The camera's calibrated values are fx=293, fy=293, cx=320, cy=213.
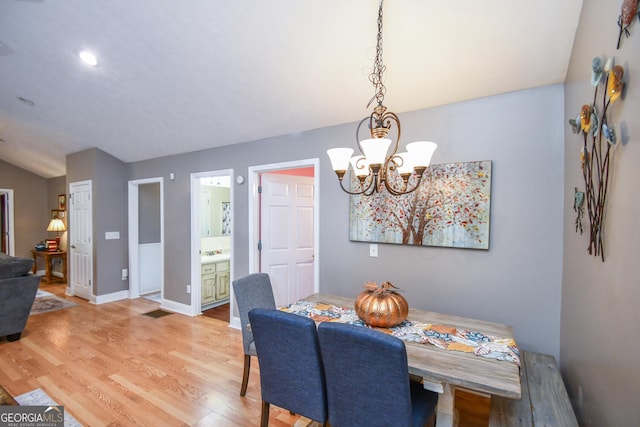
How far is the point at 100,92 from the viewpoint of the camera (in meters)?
3.14

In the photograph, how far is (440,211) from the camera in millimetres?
2367

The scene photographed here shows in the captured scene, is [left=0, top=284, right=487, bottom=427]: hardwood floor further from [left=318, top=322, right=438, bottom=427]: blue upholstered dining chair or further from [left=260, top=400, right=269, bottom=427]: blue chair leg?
[left=318, top=322, right=438, bottom=427]: blue upholstered dining chair

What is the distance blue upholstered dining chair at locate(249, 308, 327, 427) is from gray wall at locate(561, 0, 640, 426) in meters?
1.16

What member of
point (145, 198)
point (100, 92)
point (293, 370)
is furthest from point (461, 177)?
point (145, 198)

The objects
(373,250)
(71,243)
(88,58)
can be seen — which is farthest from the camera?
(71,243)

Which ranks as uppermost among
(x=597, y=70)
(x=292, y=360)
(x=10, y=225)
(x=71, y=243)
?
(x=597, y=70)

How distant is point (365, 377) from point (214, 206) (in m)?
4.37

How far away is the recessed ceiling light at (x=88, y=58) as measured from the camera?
258 cm

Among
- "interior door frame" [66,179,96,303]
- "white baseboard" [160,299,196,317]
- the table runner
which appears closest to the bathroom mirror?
"white baseboard" [160,299,196,317]

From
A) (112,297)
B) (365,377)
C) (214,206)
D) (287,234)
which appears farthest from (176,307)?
(365,377)

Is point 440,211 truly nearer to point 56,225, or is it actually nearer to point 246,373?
point 246,373

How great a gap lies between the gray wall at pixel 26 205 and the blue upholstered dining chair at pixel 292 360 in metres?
8.08

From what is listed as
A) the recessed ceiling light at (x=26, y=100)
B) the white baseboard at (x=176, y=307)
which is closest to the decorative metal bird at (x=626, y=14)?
the white baseboard at (x=176, y=307)

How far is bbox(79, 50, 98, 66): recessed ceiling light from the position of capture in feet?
8.46
